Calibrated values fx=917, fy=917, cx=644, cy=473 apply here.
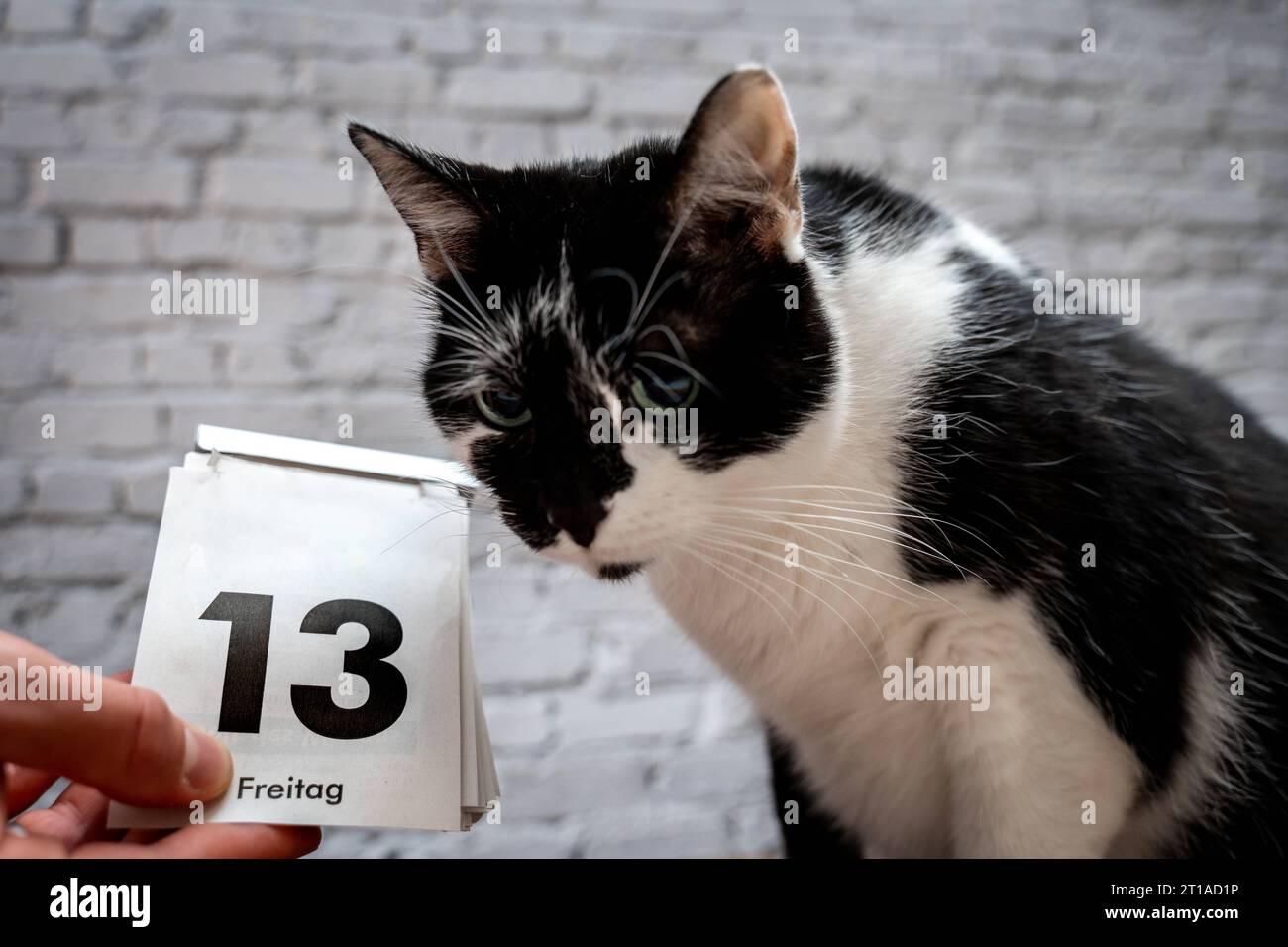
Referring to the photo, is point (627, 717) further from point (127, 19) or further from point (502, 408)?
point (127, 19)

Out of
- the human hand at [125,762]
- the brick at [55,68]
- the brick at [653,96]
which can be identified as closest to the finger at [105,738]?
the human hand at [125,762]

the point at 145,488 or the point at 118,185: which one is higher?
the point at 118,185

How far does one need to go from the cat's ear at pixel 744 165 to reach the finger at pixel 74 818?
68cm

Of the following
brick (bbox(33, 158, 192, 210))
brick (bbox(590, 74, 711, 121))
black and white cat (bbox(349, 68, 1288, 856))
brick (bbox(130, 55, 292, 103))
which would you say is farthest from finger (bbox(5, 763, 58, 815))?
brick (bbox(590, 74, 711, 121))

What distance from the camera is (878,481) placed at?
0.82m

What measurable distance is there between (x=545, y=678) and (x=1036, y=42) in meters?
1.48

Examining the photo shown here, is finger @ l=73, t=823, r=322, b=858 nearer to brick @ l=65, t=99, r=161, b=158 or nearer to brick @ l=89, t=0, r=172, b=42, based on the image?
brick @ l=65, t=99, r=161, b=158

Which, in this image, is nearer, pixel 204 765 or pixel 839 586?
pixel 204 765

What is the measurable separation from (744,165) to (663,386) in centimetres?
18

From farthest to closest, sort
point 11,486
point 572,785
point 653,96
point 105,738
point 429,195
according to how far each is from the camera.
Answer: point 653,96, point 572,785, point 11,486, point 429,195, point 105,738

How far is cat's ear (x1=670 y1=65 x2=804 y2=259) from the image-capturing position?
67cm

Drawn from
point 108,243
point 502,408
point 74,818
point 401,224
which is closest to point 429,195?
point 502,408
